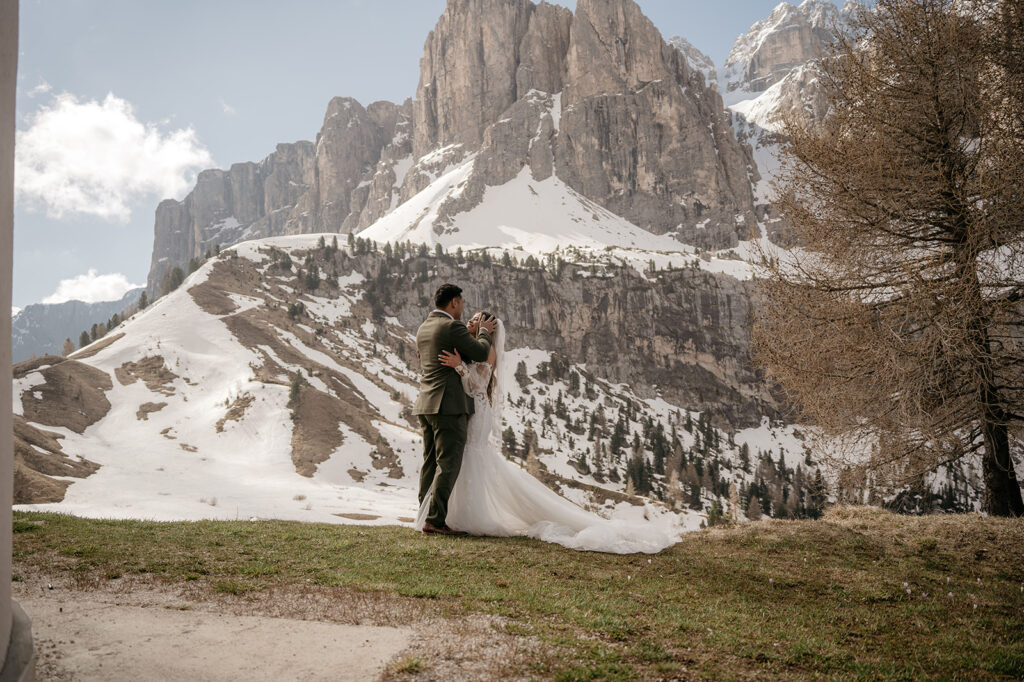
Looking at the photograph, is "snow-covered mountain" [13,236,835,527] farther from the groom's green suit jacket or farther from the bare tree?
the bare tree

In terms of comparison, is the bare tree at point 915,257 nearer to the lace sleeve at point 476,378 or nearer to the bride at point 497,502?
the bride at point 497,502

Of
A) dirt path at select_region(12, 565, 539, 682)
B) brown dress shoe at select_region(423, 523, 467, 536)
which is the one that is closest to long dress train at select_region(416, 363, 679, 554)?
brown dress shoe at select_region(423, 523, 467, 536)

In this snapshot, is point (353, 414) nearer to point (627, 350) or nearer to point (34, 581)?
point (34, 581)

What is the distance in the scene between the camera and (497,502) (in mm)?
8492

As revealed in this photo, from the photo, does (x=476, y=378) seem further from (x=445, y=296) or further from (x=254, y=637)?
(x=254, y=637)

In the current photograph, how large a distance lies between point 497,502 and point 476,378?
1.77m

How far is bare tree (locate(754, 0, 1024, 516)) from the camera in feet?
31.5

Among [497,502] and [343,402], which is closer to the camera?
[497,502]

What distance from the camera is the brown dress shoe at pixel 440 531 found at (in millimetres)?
8125

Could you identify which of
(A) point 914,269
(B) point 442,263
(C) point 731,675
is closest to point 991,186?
(A) point 914,269

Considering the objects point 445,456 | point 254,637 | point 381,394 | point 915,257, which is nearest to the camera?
point 254,637

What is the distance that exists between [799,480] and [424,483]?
13474cm

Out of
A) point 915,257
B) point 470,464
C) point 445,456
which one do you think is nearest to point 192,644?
point 445,456

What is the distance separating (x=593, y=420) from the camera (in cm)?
12812
